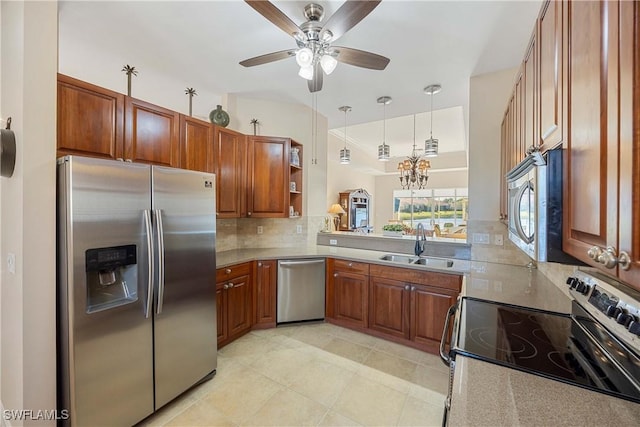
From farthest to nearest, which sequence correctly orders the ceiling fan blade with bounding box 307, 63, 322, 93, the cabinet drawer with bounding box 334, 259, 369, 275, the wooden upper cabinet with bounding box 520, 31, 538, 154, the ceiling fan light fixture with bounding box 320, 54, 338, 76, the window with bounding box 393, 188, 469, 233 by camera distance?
the window with bounding box 393, 188, 469, 233
the cabinet drawer with bounding box 334, 259, 369, 275
the ceiling fan blade with bounding box 307, 63, 322, 93
the ceiling fan light fixture with bounding box 320, 54, 338, 76
the wooden upper cabinet with bounding box 520, 31, 538, 154

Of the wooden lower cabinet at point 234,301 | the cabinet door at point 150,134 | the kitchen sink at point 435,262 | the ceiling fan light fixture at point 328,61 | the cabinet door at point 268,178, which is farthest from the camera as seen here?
the cabinet door at point 268,178

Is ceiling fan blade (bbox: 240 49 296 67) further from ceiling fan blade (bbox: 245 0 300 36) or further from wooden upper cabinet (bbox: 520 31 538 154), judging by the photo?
wooden upper cabinet (bbox: 520 31 538 154)

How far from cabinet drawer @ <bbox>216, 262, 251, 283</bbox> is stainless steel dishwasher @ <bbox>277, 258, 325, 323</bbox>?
382 mm

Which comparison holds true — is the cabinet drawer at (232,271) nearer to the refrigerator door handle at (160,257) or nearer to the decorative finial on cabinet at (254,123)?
Answer: the refrigerator door handle at (160,257)

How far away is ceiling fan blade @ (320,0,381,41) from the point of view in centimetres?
143

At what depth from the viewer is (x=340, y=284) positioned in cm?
308

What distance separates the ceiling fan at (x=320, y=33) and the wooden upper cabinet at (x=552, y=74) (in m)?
0.79

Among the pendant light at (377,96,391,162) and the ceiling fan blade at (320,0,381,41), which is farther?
the pendant light at (377,96,391,162)

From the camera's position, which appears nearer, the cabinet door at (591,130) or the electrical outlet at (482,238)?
the cabinet door at (591,130)

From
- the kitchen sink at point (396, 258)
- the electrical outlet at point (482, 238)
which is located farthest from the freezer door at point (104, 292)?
the electrical outlet at point (482, 238)

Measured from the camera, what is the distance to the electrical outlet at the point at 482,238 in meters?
2.71

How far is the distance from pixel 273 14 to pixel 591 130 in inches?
65.5

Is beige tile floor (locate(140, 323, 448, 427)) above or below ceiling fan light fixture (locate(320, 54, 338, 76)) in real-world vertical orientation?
below

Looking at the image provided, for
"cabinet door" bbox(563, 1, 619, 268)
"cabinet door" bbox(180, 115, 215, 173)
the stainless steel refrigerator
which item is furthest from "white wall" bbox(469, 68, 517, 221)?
"cabinet door" bbox(180, 115, 215, 173)
